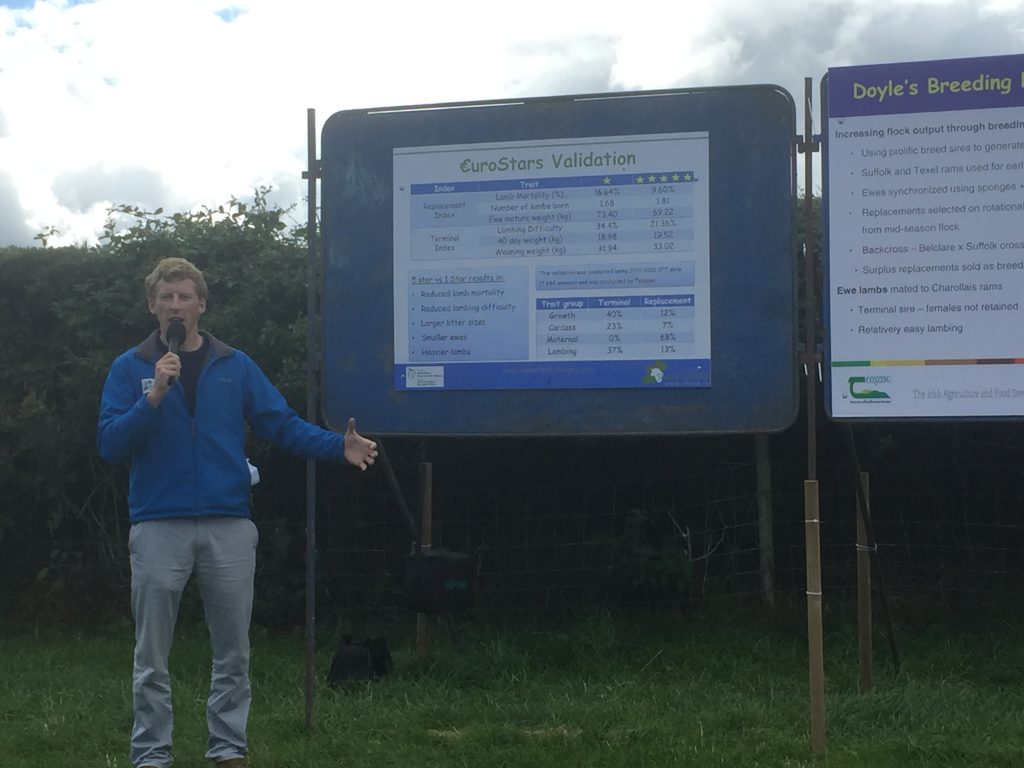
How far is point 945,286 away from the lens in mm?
5445

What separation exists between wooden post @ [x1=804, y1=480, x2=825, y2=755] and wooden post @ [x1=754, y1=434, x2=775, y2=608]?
2418 millimetres

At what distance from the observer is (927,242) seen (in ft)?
17.9

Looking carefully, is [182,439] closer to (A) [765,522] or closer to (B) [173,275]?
(B) [173,275]

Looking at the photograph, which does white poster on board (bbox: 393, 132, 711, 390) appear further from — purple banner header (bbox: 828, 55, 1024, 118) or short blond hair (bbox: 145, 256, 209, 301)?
short blond hair (bbox: 145, 256, 209, 301)

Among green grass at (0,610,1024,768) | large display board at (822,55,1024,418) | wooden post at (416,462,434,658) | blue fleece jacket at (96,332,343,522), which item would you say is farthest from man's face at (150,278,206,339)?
large display board at (822,55,1024,418)

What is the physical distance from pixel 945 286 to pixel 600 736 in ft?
8.22

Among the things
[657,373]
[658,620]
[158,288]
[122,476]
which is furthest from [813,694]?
[122,476]

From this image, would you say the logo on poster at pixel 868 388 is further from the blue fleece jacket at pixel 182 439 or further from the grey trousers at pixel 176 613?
the grey trousers at pixel 176 613

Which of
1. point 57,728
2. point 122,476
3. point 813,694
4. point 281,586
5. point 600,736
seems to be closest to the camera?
point 813,694

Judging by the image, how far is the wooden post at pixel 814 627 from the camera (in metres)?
4.85

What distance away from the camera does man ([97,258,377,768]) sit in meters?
4.74

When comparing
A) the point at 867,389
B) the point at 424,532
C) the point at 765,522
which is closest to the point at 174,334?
the point at 424,532

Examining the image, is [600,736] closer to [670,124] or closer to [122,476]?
[670,124]

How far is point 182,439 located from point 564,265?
2005 millimetres
